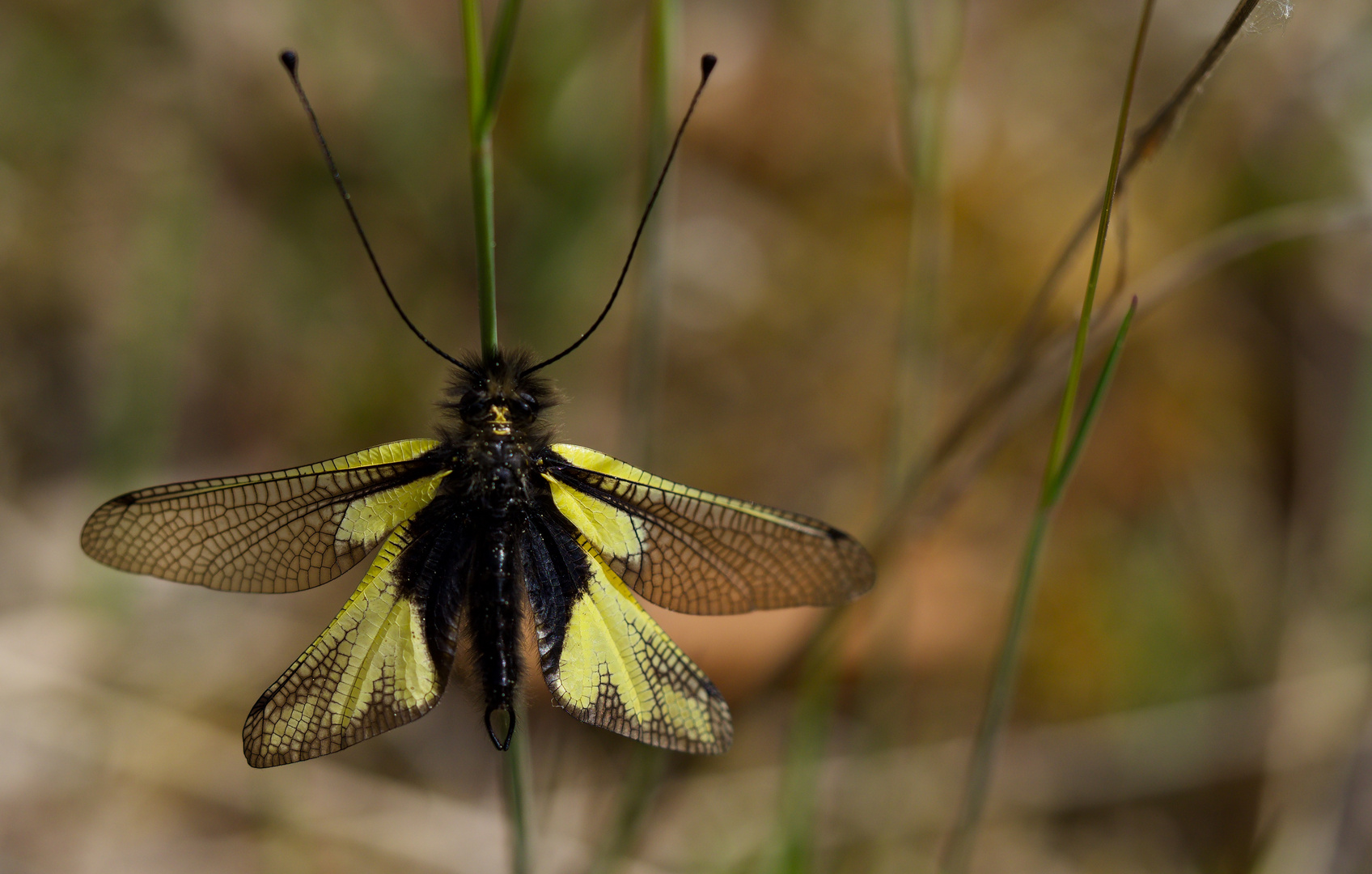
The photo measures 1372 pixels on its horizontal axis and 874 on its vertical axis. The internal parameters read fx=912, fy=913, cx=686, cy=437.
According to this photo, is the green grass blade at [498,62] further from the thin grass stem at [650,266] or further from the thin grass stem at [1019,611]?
the thin grass stem at [1019,611]

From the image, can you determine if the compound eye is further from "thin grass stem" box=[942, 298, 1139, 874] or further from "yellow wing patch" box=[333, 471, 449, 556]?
"thin grass stem" box=[942, 298, 1139, 874]

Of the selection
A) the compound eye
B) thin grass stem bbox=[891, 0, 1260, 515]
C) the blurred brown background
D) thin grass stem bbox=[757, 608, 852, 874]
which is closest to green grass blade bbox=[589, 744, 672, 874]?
thin grass stem bbox=[757, 608, 852, 874]

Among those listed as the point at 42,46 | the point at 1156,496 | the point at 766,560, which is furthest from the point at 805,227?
the point at 42,46

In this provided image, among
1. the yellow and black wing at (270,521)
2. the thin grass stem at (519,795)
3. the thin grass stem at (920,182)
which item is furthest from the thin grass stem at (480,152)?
the thin grass stem at (920,182)

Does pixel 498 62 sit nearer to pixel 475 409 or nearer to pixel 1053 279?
pixel 475 409

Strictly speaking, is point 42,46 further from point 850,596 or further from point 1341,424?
point 1341,424

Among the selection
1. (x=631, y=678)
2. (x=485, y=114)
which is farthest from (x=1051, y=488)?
(x=485, y=114)
